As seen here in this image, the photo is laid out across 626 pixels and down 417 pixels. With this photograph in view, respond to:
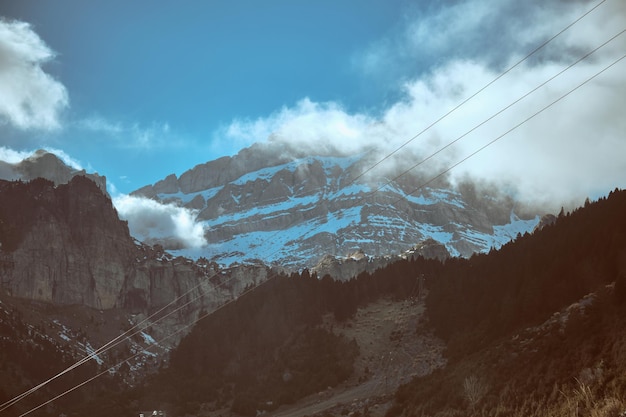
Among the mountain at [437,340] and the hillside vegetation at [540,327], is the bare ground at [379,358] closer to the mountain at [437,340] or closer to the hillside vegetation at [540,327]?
the mountain at [437,340]

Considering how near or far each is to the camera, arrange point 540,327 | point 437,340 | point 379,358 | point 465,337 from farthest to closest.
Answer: point 379,358 < point 437,340 < point 465,337 < point 540,327

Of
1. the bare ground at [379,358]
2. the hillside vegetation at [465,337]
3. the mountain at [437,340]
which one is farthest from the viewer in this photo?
the bare ground at [379,358]

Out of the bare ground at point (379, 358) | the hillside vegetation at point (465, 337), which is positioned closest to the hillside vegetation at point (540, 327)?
the hillside vegetation at point (465, 337)

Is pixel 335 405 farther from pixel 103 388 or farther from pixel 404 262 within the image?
pixel 103 388

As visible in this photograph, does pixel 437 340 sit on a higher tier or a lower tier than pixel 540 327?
higher

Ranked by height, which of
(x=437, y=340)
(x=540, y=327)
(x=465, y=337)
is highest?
(x=437, y=340)

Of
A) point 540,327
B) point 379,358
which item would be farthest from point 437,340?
point 540,327

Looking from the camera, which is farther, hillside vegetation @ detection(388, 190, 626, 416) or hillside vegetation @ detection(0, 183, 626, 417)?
hillside vegetation @ detection(0, 183, 626, 417)

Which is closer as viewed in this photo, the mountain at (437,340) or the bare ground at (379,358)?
the mountain at (437,340)

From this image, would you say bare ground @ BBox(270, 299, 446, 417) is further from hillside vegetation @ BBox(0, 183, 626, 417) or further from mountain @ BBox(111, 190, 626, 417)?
hillside vegetation @ BBox(0, 183, 626, 417)

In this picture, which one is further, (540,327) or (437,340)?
(437,340)

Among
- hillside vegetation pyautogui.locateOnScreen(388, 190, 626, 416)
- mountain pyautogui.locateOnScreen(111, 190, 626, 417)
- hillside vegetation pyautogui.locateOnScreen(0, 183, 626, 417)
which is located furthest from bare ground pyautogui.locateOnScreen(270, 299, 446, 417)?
hillside vegetation pyautogui.locateOnScreen(388, 190, 626, 416)

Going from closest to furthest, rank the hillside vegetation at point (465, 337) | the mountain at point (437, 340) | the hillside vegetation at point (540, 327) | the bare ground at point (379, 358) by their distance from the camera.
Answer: the hillside vegetation at point (540, 327) → the hillside vegetation at point (465, 337) → the mountain at point (437, 340) → the bare ground at point (379, 358)

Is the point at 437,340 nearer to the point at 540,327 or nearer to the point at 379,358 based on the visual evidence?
the point at 379,358
